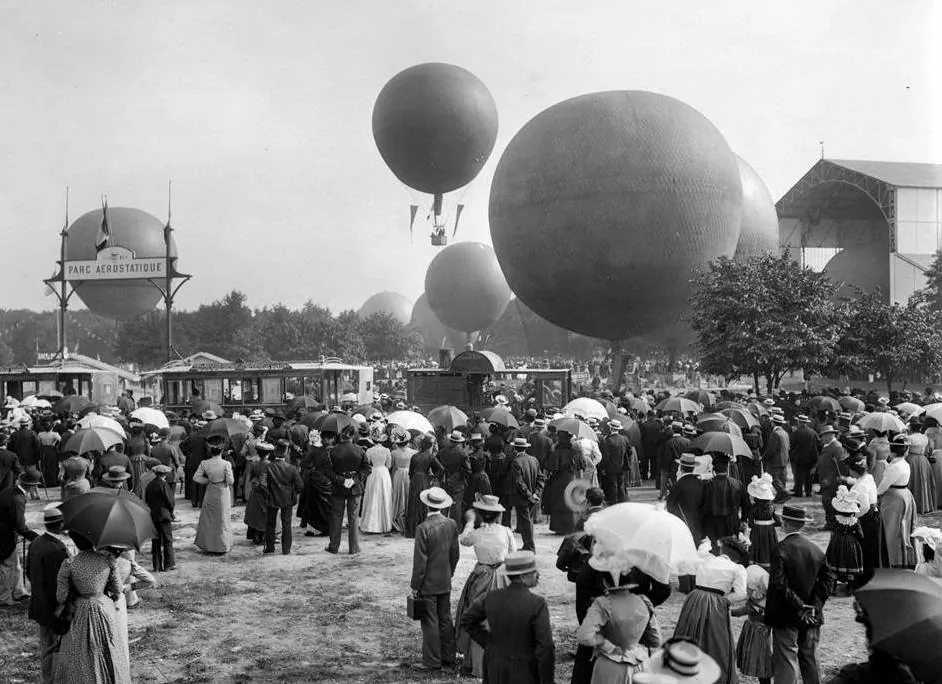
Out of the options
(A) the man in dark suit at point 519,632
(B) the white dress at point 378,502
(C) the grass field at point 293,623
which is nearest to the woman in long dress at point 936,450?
(C) the grass field at point 293,623

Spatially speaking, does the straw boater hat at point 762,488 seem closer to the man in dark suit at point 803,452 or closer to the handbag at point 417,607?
the handbag at point 417,607

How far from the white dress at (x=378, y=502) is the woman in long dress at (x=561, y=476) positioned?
230 centimetres

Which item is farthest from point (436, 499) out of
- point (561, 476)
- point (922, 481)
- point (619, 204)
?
point (619, 204)

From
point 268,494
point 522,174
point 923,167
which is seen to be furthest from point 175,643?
point 923,167

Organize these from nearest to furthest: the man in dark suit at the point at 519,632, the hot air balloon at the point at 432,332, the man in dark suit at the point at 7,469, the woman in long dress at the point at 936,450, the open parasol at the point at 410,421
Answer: the man in dark suit at the point at 519,632
the man in dark suit at the point at 7,469
the open parasol at the point at 410,421
the woman in long dress at the point at 936,450
the hot air balloon at the point at 432,332

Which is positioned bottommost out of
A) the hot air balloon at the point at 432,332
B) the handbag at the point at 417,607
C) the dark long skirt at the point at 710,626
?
the handbag at the point at 417,607

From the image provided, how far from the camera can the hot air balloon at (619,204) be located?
3222 centimetres

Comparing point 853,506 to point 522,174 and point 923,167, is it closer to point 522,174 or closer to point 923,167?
point 522,174

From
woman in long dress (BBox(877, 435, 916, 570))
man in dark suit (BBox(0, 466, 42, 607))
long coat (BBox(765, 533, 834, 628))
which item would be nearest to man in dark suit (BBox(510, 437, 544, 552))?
woman in long dress (BBox(877, 435, 916, 570))

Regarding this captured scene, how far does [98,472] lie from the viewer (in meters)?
12.2

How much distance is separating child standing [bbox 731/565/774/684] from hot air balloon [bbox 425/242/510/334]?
5716cm

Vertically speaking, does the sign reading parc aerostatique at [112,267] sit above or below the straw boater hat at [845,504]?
above

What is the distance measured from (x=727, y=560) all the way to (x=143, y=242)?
140ft

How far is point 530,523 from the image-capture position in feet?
33.8
